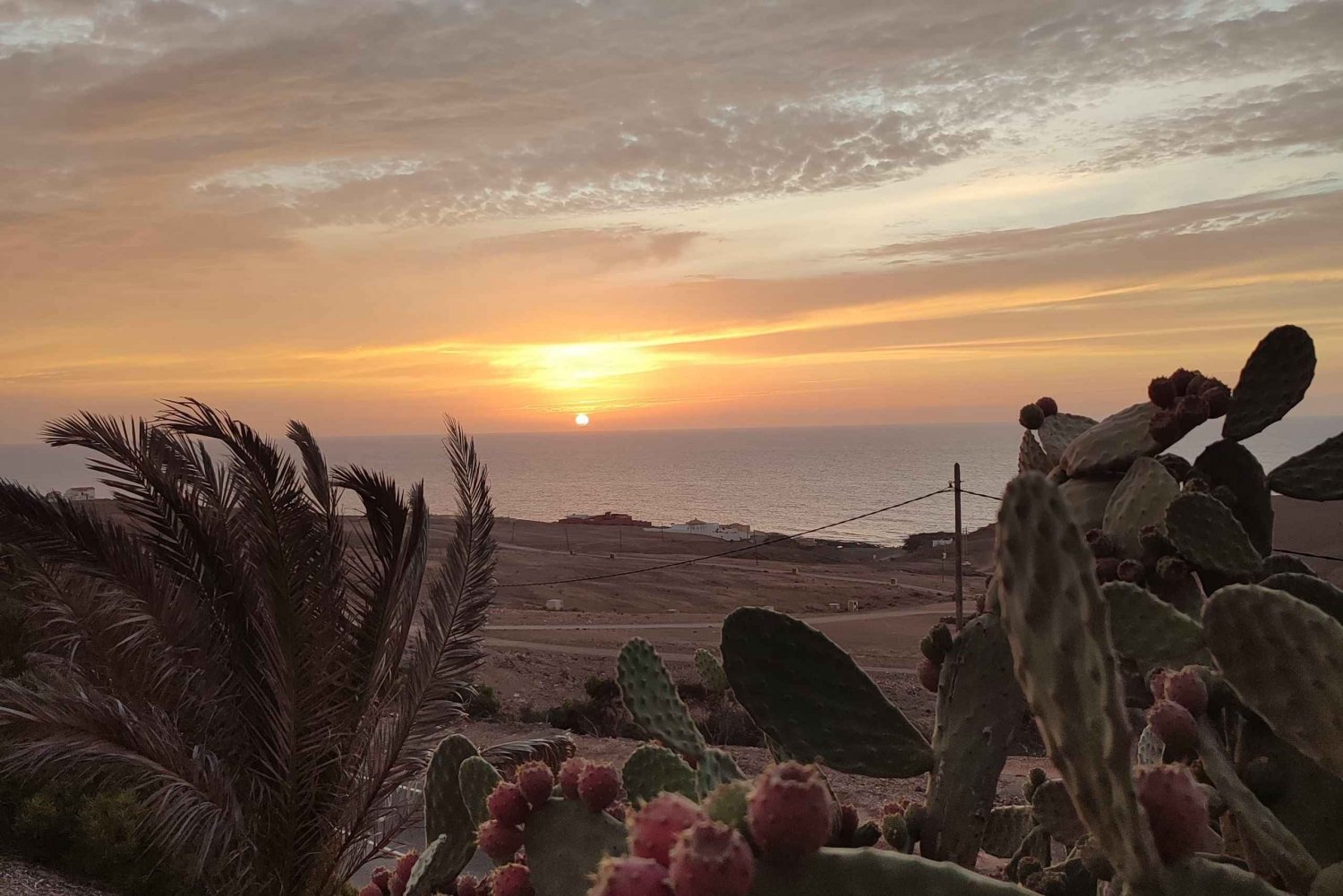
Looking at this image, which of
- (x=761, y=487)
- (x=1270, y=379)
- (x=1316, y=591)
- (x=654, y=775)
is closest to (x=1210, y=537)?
(x=1316, y=591)

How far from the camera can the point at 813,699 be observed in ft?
6.28

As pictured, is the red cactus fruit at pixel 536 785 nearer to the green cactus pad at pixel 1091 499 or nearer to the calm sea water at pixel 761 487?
the green cactus pad at pixel 1091 499

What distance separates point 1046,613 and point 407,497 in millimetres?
7959

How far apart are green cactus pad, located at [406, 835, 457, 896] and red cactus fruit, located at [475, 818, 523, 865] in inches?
11.8

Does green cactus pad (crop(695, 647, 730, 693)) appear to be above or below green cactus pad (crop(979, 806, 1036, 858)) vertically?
above

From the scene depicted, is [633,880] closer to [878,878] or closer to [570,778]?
[878,878]

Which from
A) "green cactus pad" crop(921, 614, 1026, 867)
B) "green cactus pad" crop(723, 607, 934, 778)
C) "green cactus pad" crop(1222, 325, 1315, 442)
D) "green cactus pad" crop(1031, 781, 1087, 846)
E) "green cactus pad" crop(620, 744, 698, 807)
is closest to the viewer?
"green cactus pad" crop(620, 744, 698, 807)

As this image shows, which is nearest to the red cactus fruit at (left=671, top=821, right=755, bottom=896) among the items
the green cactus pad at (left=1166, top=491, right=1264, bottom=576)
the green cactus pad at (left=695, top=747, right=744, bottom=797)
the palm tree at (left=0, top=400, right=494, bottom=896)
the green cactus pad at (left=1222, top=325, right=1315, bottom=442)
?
the green cactus pad at (left=695, top=747, right=744, bottom=797)

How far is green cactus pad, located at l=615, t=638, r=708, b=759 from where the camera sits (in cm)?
204

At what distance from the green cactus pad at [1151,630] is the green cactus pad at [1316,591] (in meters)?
0.25

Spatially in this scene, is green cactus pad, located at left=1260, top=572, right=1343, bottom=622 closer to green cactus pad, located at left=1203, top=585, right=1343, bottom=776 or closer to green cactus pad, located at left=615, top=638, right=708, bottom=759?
green cactus pad, located at left=1203, top=585, right=1343, bottom=776

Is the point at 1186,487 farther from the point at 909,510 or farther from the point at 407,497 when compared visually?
the point at 909,510

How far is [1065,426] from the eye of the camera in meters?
3.45

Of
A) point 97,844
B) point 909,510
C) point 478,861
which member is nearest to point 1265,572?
point 478,861
